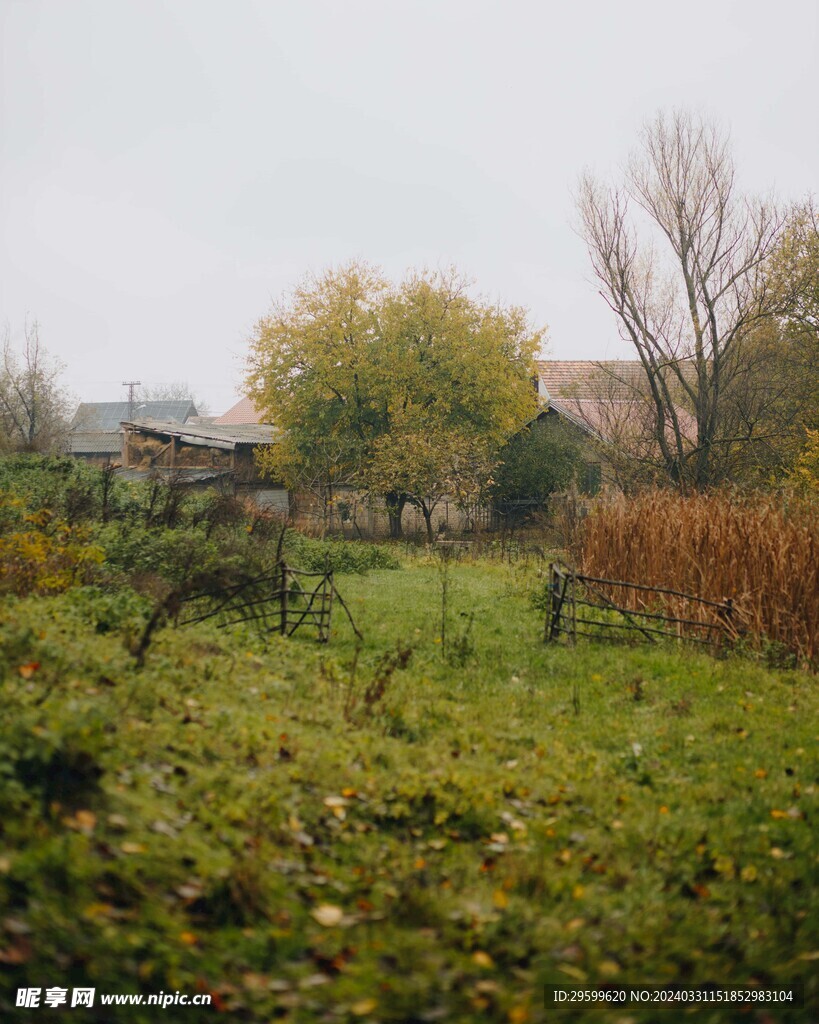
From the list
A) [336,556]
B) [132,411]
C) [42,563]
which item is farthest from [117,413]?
[42,563]

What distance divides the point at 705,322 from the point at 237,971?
24407mm

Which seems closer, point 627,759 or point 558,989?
point 558,989

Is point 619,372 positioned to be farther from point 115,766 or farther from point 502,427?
point 115,766

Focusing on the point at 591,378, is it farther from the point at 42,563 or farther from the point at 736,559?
the point at 42,563

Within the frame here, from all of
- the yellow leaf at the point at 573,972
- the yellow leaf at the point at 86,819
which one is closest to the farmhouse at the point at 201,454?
the yellow leaf at the point at 86,819

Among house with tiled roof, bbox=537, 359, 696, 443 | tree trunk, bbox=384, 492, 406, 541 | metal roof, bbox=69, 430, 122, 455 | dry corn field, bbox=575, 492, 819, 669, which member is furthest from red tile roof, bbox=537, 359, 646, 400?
metal roof, bbox=69, 430, 122, 455

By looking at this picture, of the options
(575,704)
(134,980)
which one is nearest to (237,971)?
(134,980)

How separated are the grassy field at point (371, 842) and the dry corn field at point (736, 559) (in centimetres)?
290

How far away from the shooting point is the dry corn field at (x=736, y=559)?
1061 centimetres

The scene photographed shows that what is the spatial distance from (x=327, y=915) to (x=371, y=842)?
0.89 meters

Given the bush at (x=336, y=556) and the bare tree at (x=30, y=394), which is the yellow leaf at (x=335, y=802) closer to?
the bush at (x=336, y=556)

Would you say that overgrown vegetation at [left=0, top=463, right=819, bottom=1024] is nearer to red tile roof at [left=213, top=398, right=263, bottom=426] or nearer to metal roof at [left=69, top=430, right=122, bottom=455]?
metal roof at [left=69, top=430, right=122, bottom=455]

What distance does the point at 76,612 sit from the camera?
27.5 feet

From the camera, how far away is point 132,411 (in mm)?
77688
